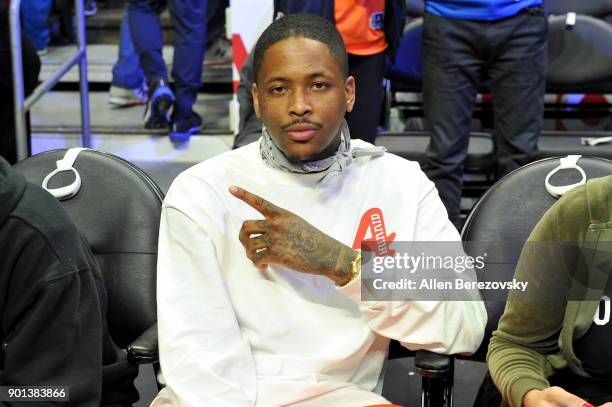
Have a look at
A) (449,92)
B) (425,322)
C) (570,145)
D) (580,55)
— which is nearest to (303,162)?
(425,322)

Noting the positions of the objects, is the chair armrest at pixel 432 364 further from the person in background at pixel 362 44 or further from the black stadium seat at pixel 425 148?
the black stadium seat at pixel 425 148

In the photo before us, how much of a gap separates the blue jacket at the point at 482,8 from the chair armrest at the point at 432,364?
6.54 feet

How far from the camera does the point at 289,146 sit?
228 centimetres

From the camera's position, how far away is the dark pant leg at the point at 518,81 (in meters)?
3.89

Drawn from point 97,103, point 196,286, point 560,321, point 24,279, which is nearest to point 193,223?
point 196,286

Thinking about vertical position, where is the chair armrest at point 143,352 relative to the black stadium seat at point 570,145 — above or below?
above

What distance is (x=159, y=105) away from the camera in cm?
522

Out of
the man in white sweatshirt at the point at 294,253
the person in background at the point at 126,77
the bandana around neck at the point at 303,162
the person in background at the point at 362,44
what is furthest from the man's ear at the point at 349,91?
Result: the person in background at the point at 126,77

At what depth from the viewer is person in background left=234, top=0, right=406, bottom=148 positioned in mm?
3885

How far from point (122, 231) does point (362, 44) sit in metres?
1.72

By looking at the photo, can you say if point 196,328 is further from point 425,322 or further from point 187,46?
point 187,46

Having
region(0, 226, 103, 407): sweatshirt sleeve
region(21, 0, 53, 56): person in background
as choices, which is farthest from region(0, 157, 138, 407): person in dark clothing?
region(21, 0, 53, 56): person in background

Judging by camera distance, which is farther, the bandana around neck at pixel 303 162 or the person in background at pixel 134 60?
the person in background at pixel 134 60

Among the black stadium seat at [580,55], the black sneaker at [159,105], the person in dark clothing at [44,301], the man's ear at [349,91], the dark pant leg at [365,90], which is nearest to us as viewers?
the person in dark clothing at [44,301]
